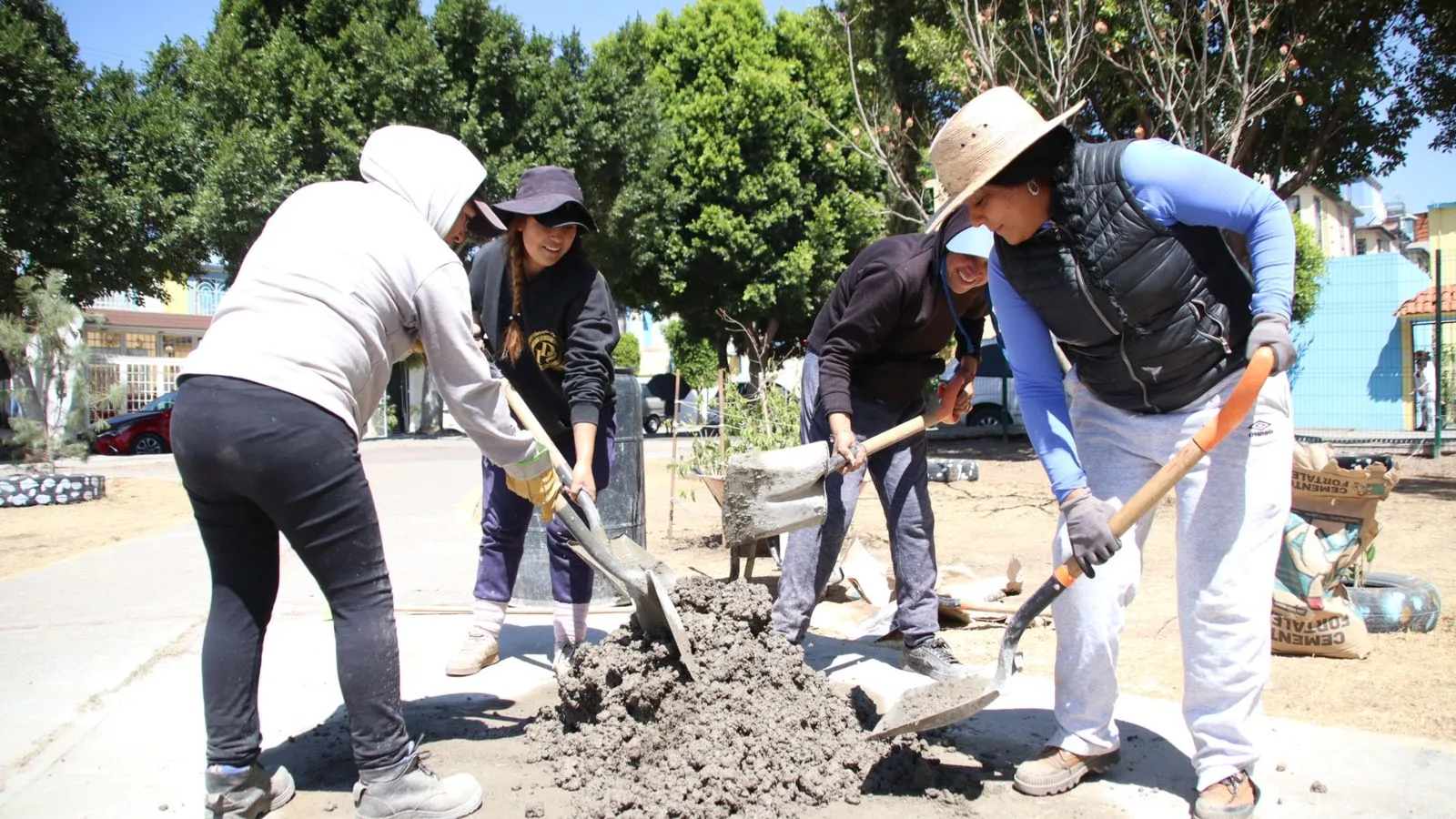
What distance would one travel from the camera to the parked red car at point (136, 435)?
19719mm

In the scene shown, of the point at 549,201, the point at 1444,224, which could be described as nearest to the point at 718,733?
the point at 549,201

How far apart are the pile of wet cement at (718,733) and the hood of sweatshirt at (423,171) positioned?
1383 millimetres

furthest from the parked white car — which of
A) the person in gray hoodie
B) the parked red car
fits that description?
the person in gray hoodie

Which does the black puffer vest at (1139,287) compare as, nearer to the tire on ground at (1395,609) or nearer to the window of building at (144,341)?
the tire on ground at (1395,609)

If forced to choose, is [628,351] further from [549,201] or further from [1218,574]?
[1218,574]

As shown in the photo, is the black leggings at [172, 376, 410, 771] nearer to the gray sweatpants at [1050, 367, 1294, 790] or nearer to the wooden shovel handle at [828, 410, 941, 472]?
the wooden shovel handle at [828, 410, 941, 472]

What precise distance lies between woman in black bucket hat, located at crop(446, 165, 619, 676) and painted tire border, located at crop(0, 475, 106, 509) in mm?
9055

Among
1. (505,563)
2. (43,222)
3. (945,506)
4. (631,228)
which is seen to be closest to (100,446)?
(43,222)

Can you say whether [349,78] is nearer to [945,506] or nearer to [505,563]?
[945,506]

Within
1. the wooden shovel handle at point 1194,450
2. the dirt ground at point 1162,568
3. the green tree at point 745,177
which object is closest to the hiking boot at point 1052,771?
the wooden shovel handle at point 1194,450

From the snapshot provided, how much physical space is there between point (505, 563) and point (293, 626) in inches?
52.5

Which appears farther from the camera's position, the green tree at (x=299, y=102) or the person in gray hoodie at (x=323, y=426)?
the green tree at (x=299, y=102)

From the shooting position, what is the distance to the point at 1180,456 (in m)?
2.46

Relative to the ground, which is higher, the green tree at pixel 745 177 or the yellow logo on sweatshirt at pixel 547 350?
the green tree at pixel 745 177
